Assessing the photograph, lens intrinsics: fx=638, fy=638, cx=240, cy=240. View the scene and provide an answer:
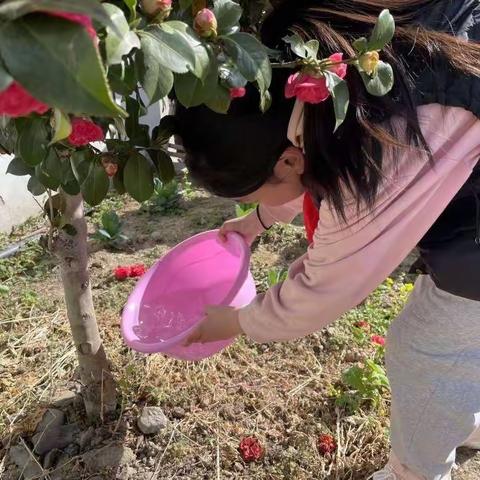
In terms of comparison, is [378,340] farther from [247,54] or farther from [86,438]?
[247,54]

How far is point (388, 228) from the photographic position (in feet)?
3.76

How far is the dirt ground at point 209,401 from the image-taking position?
70.7 inches

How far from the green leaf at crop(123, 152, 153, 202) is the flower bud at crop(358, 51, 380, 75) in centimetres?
41

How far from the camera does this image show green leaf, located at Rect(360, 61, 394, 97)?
875 mm

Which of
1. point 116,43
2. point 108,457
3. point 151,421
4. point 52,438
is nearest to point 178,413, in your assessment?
point 151,421

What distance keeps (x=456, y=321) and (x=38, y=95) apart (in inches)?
47.7

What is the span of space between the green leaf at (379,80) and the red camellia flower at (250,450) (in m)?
1.22

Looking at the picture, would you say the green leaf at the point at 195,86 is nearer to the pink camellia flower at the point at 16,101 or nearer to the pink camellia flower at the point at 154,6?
the pink camellia flower at the point at 154,6

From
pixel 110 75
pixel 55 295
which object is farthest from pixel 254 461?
pixel 110 75

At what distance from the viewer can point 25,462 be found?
5.85ft

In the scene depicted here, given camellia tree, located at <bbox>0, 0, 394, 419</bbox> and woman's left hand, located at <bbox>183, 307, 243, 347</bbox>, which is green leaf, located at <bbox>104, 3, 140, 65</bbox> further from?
woman's left hand, located at <bbox>183, 307, 243, 347</bbox>

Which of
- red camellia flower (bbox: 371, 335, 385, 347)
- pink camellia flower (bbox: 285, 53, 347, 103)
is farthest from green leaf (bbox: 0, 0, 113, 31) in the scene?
red camellia flower (bbox: 371, 335, 385, 347)

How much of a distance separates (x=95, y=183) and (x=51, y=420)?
3.41ft

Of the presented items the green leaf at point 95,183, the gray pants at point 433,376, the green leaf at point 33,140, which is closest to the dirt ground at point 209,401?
the gray pants at point 433,376
